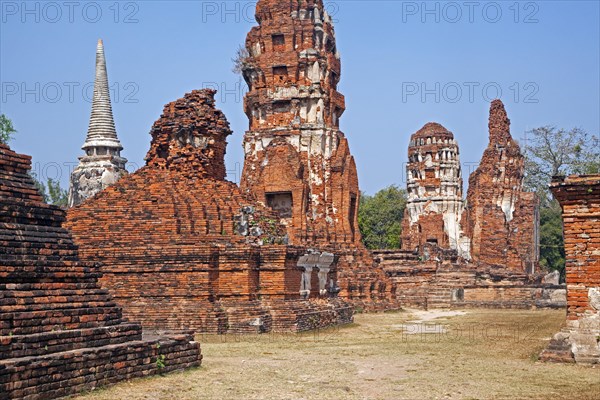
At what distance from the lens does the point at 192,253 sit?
54.7ft

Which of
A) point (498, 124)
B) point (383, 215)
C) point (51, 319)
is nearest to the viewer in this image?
point (51, 319)

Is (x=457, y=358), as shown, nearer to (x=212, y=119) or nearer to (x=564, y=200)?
(x=564, y=200)

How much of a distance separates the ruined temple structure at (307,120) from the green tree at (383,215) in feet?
97.0

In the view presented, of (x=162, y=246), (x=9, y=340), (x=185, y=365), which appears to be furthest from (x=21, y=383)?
(x=162, y=246)

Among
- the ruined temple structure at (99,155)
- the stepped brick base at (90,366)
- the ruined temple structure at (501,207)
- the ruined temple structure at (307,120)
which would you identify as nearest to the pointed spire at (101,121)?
the ruined temple structure at (99,155)

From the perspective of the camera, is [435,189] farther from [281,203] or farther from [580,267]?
[580,267]

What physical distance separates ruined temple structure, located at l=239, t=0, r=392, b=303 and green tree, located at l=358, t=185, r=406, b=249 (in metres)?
29.6

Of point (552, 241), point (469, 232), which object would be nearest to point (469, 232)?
point (469, 232)

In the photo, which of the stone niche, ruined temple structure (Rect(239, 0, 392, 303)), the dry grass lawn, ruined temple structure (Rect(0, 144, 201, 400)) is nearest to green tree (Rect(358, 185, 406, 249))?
ruined temple structure (Rect(239, 0, 392, 303))

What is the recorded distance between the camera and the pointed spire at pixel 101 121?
50.5m

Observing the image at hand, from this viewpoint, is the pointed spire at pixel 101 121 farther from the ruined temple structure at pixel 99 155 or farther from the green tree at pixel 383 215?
the green tree at pixel 383 215

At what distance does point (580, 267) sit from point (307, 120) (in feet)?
58.7

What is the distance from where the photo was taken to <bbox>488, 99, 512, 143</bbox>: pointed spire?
43.4 meters

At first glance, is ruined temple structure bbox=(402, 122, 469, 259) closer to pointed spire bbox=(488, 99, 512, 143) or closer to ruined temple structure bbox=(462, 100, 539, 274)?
→ ruined temple structure bbox=(462, 100, 539, 274)
